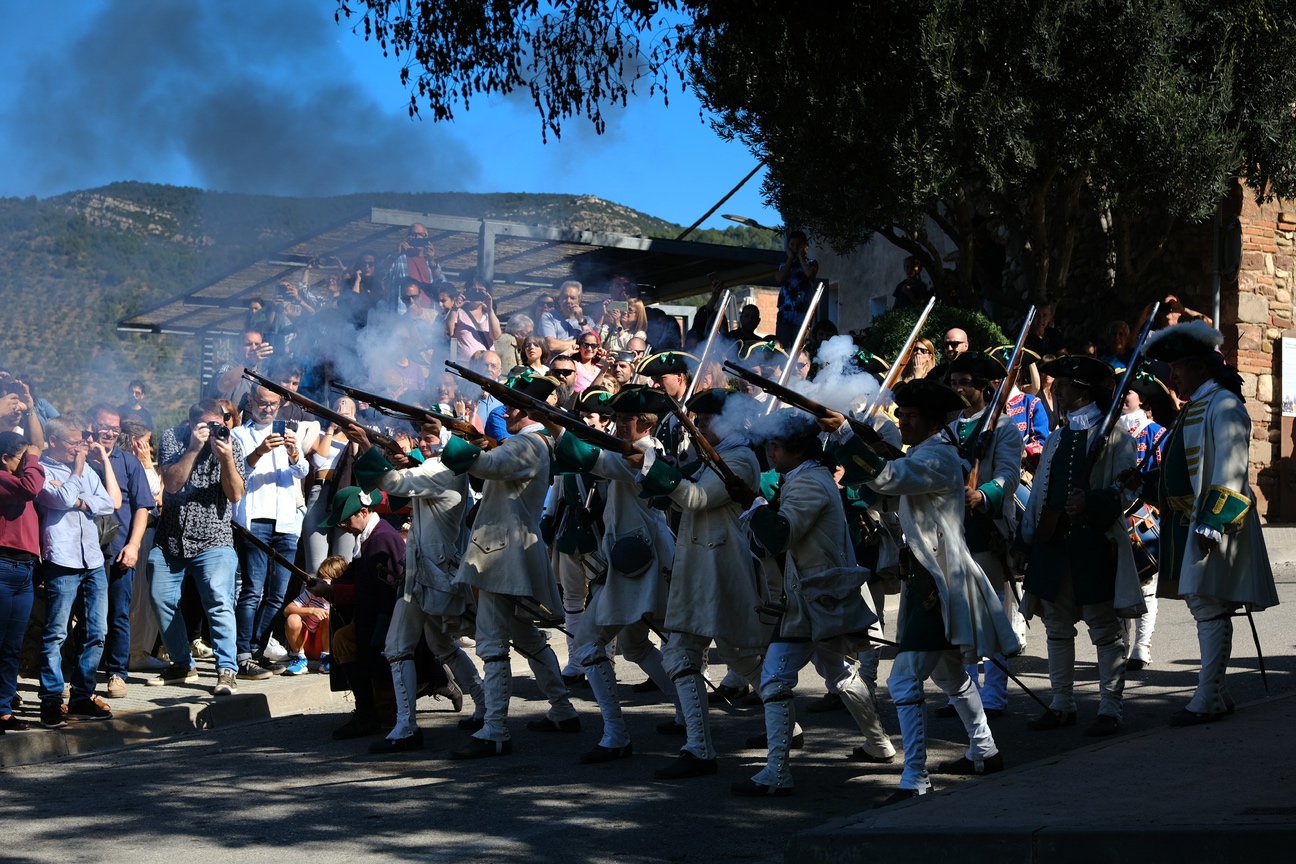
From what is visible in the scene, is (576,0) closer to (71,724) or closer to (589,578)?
(589,578)

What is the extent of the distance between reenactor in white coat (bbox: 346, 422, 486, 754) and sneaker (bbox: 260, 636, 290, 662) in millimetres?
2551

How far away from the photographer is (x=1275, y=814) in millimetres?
4906

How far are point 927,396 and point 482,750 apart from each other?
3.01 meters

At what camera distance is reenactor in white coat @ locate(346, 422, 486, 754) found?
26.5ft

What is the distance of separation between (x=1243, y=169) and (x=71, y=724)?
44.5 ft

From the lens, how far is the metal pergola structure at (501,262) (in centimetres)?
1340

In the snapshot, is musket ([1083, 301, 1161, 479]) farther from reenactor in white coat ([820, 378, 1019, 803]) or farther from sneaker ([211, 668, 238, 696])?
sneaker ([211, 668, 238, 696])

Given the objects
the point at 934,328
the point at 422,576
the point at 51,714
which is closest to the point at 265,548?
the point at 51,714

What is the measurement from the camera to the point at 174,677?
1030cm

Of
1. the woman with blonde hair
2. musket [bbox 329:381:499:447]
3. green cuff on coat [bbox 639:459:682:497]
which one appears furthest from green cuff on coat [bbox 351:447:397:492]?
the woman with blonde hair

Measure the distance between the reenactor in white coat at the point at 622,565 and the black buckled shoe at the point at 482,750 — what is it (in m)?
0.52

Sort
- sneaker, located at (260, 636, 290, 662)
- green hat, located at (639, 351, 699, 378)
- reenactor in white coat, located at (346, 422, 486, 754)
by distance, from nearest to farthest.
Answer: reenactor in white coat, located at (346, 422, 486, 754)
green hat, located at (639, 351, 699, 378)
sneaker, located at (260, 636, 290, 662)

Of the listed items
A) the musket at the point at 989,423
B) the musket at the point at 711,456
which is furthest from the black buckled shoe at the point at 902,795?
the musket at the point at 989,423

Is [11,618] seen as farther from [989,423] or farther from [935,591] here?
[989,423]
